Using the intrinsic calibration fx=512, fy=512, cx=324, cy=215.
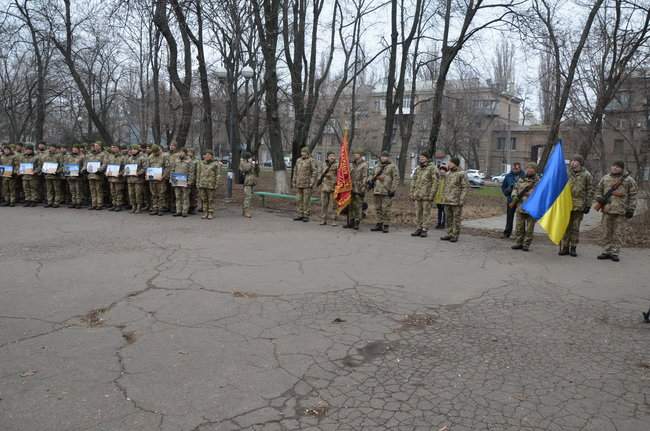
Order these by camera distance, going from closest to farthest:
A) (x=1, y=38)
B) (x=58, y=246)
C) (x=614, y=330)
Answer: (x=614, y=330), (x=58, y=246), (x=1, y=38)

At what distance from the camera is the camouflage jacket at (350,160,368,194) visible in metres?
12.7

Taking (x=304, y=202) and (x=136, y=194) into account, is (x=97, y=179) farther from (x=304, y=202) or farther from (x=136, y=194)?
(x=304, y=202)

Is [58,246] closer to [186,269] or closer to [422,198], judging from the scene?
[186,269]

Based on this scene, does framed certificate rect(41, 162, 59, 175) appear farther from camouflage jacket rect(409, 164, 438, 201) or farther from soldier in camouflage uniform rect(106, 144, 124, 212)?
camouflage jacket rect(409, 164, 438, 201)

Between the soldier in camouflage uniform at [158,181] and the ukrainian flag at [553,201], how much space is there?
368 inches

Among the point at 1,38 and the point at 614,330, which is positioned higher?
the point at 1,38

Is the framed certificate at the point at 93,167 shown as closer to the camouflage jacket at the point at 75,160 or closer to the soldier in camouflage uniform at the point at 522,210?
the camouflage jacket at the point at 75,160

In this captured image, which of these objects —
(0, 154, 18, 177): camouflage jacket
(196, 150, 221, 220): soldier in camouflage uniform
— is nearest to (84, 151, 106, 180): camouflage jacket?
(0, 154, 18, 177): camouflage jacket

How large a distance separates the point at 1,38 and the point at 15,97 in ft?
64.8

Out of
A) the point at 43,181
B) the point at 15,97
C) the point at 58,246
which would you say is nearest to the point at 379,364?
the point at 58,246

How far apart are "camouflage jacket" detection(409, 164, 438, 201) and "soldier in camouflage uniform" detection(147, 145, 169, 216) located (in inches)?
271

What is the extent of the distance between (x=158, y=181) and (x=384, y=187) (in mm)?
6344

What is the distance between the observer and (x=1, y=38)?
79.6 feet

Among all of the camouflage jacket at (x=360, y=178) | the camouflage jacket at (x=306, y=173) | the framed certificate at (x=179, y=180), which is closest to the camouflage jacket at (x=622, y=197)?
the camouflage jacket at (x=360, y=178)
